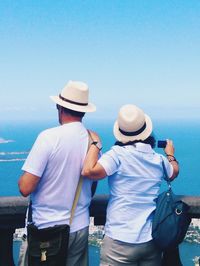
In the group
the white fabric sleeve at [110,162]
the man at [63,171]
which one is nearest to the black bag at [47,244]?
the man at [63,171]

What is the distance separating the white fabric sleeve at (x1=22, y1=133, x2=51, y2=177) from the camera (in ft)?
9.46

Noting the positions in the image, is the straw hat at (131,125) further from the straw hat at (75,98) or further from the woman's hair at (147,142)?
the straw hat at (75,98)

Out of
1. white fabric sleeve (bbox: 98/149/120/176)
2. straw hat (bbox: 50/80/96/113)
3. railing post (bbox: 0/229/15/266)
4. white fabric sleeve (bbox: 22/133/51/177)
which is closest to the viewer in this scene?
white fabric sleeve (bbox: 22/133/51/177)

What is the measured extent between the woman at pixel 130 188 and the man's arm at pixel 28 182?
39 cm

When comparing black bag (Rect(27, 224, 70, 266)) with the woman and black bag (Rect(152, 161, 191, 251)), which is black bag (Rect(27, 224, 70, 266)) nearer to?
the woman

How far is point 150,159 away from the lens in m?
3.21

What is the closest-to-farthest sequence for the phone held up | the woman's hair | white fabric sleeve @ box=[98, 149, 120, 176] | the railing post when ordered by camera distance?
white fabric sleeve @ box=[98, 149, 120, 176] → the woman's hair → the railing post → the phone held up

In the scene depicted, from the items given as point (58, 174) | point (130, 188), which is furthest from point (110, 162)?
point (58, 174)

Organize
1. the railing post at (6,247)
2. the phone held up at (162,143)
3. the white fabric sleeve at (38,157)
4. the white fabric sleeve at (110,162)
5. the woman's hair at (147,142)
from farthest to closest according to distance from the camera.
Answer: the phone held up at (162,143), the railing post at (6,247), the woman's hair at (147,142), the white fabric sleeve at (110,162), the white fabric sleeve at (38,157)

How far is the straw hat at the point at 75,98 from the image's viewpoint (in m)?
3.10

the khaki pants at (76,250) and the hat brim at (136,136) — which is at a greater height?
the hat brim at (136,136)

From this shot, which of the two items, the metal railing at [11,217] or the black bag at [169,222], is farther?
the metal railing at [11,217]

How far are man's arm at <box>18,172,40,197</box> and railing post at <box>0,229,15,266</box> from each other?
623 millimetres

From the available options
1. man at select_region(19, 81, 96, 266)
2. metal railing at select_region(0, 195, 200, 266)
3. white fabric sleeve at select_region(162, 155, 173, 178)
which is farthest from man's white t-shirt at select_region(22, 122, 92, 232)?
white fabric sleeve at select_region(162, 155, 173, 178)
